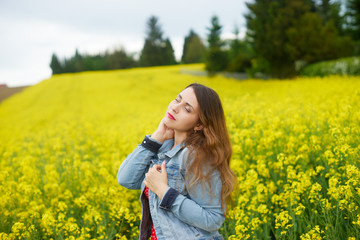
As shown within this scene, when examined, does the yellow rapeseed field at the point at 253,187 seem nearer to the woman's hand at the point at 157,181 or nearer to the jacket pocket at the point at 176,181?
the jacket pocket at the point at 176,181

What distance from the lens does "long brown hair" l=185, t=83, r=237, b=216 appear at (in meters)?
1.77

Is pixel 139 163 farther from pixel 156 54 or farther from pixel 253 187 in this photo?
pixel 156 54

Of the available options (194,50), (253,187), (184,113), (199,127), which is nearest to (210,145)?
(199,127)

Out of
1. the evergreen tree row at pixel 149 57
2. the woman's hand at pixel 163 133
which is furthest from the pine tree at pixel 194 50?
the woman's hand at pixel 163 133

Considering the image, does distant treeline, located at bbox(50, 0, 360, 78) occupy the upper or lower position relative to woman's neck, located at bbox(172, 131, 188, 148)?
upper

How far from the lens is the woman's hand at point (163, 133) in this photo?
1948mm

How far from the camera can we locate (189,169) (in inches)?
69.5

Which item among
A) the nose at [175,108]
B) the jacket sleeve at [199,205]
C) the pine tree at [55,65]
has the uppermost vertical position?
the pine tree at [55,65]

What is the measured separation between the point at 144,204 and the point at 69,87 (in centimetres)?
2680

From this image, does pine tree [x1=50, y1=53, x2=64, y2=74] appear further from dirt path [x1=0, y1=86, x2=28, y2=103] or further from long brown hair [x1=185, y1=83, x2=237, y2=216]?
long brown hair [x1=185, y1=83, x2=237, y2=216]

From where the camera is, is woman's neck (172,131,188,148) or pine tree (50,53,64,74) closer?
woman's neck (172,131,188,148)

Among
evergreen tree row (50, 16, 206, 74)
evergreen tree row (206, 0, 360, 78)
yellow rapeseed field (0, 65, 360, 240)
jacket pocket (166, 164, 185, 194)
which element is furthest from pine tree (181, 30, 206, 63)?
jacket pocket (166, 164, 185, 194)

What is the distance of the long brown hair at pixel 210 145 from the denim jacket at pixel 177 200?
0.15 ft

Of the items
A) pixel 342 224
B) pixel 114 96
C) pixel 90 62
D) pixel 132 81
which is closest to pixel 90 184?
pixel 342 224
